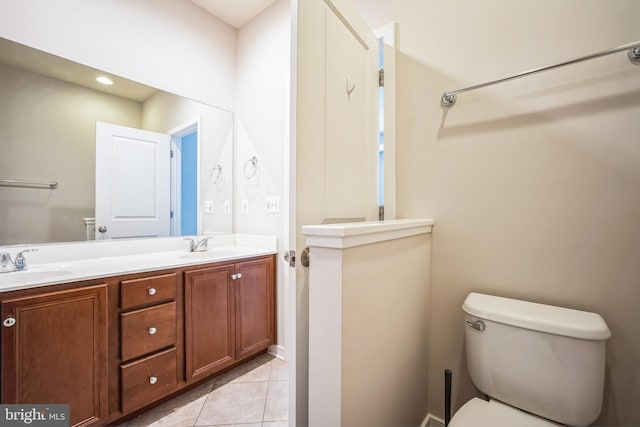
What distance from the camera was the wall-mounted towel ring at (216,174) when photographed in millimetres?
2260

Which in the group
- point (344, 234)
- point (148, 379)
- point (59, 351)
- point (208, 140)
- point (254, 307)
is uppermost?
point (208, 140)

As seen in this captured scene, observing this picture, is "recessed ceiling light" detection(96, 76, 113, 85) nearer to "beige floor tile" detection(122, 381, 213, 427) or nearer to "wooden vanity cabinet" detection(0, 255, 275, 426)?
"wooden vanity cabinet" detection(0, 255, 275, 426)

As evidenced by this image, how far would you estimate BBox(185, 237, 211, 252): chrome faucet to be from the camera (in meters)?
1.99

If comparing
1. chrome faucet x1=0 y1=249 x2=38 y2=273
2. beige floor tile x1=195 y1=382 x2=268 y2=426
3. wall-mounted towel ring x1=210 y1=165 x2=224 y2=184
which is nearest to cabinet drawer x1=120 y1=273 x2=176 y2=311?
chrome faucet x1=0 y1=249 x2=38 y2=273

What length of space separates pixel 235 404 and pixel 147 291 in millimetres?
842

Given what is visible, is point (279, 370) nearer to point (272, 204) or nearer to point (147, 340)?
point (147, 340)

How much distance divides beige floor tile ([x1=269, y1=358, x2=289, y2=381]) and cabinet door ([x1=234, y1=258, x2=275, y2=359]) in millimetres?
143

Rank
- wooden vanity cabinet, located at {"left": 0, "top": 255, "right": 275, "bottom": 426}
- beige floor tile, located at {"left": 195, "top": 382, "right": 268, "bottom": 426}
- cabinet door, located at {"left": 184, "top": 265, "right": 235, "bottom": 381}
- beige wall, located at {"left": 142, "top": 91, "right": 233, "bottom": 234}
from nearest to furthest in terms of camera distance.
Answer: wooden vanity cabinet, located at {"left": 0, "top": 255, "right": 275, "bottom": 426} → beige floor tile, located at {"left": 195, "top": 382, "right": 268, "bottom": 426} → cabinet door, located at {"left": 184, "top": 265, "right": 235, "bottom": 381} → beige wall, located at {"left": 142, "top": 91, "right": 233, "bottom": 234}

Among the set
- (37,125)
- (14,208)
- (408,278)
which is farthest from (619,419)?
(37,125)

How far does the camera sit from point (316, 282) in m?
0.73

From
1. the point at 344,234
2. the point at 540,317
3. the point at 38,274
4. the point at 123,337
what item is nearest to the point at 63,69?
the point at 38,274

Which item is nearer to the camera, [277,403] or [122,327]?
[122,327]

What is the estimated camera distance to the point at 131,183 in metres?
1.81

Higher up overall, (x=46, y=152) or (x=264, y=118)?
(x=264, y=118)
